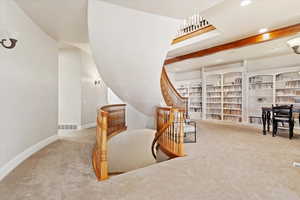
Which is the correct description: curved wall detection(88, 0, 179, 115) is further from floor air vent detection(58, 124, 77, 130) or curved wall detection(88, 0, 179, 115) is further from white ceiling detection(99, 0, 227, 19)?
floor air vent detection(58, 124, 77, 130)

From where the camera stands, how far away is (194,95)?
27.3 ft

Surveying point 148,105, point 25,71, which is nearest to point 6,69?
point 25,71

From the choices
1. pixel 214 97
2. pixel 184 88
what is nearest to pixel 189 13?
pixel 214 97

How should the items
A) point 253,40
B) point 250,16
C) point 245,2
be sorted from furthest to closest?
point 253,40 → point 250,16 → point 245,2

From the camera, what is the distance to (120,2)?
255 cm

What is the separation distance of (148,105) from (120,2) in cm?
302

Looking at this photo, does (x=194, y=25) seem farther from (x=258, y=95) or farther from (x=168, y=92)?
(x=258, y=95)

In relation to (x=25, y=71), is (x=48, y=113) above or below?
below

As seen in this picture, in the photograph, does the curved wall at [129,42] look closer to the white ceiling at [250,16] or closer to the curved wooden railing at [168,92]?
the curved wooden railing at [168,92]

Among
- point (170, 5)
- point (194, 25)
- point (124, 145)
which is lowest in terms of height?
point (124, 145)

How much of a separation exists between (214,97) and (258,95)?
1.73 metres

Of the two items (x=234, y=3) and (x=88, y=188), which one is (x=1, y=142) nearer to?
(x=88, y=188)

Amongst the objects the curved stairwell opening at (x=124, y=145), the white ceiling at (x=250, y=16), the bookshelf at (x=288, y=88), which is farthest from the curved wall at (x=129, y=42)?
the bookshelf at (x=288, y=88)

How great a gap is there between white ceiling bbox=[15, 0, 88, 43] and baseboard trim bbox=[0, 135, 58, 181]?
2.56 metres
